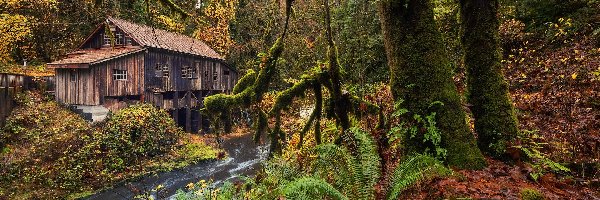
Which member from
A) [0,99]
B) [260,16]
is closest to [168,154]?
[0,99]

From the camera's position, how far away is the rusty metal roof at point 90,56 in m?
24.6

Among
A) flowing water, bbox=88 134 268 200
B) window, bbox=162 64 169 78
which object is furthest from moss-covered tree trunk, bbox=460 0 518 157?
window, bbox=162 64 169 78

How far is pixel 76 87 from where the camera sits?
25.6 meters

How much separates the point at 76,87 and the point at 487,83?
26450 mm

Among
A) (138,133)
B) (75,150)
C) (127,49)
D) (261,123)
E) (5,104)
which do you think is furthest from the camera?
(127,49)

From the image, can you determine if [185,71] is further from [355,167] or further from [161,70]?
[355,167]

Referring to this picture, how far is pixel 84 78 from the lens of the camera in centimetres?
2553

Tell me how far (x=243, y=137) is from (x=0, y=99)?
51.1 ft

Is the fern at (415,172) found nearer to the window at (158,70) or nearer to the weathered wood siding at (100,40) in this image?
the window at (158,70)

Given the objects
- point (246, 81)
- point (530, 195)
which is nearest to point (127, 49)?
point (246, 81)

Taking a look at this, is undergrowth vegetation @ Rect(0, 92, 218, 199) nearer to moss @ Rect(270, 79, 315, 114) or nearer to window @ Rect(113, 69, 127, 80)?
window @ Rect(113, 69, 127, 80)

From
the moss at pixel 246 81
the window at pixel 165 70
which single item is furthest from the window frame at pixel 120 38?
the moss at pixel 246 81

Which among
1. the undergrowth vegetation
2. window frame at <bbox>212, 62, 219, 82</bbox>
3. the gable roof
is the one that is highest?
the gable roof

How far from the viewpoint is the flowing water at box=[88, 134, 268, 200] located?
18.7 meters
